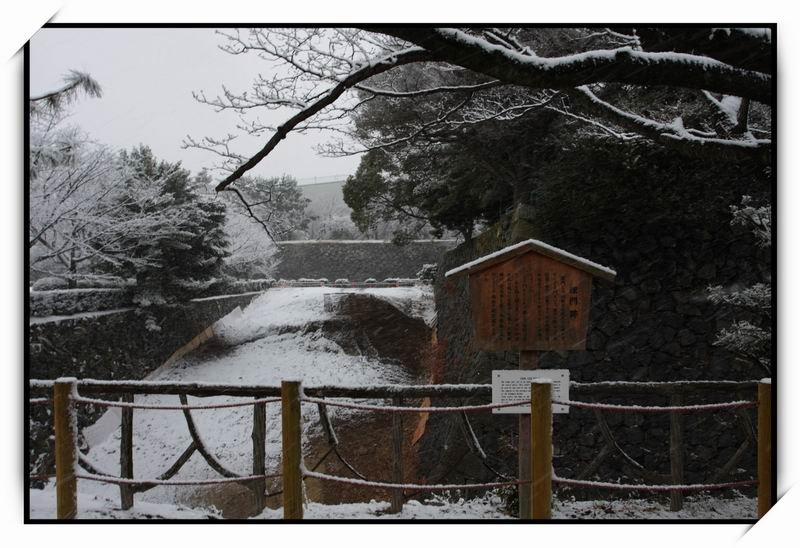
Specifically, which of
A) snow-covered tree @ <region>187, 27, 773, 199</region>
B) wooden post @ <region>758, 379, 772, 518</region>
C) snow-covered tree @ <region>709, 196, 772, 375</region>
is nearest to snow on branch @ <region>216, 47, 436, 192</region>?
snow-covered tree @ <region>187, 27, 773, 199</region>

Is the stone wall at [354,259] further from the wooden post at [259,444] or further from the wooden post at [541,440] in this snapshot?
the wooden post at [541,440]

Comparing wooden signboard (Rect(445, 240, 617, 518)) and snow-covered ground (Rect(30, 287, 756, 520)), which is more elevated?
wooden signboard (Rect(445, 240, 617, 518))

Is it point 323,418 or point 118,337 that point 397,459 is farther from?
point 118,337

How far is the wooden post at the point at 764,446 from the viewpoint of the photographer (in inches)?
89.7

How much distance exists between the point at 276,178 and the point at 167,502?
78.6 inches

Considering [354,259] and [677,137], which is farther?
[354,259]

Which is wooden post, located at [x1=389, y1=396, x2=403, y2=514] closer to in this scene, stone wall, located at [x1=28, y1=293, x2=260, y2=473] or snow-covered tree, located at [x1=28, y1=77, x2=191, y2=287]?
stone wall, located at [x1=28, y1=293, x2=260, y2=473]

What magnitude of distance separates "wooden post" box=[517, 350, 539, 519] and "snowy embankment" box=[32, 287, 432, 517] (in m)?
0.92

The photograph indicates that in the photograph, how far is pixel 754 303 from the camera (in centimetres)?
274

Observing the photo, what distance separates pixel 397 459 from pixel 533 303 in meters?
1.13

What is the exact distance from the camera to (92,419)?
2779mm

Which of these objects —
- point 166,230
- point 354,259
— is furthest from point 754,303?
point 166,230

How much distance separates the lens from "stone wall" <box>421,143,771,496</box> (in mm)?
3146

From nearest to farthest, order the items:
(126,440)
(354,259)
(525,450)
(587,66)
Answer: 1. (587,66)
2. (525,450)
3. (126,440)
4. (354,259)
